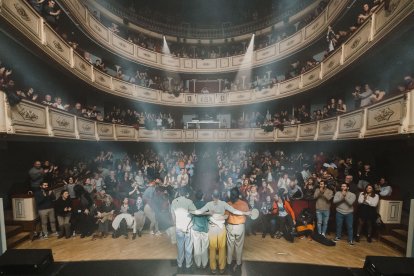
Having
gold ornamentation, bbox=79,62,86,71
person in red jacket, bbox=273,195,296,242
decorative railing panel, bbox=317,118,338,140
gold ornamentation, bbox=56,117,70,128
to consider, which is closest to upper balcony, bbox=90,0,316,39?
gold ornamentation, bbox=79,62,86,71

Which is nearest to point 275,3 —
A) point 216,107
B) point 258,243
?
point 216,107

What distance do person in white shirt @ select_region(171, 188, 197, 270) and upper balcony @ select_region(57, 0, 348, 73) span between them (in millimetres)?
10796

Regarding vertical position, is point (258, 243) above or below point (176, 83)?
below

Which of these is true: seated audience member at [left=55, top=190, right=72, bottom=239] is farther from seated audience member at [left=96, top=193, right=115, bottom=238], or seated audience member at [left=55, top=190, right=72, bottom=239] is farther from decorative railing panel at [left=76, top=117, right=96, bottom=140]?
decorative railing panel at [left=76, top=117, right=96, bottom=140]

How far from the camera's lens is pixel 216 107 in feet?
58.2

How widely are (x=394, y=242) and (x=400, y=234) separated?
1.10 ft

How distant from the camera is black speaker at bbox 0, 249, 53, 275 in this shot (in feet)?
10.7

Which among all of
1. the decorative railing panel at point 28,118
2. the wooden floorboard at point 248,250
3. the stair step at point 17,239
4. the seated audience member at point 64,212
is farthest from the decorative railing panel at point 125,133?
the wooden floorboard at point 248,250

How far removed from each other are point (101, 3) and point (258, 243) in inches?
680

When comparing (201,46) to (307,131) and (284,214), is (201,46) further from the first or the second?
(284,214)

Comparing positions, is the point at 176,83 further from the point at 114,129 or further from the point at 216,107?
the point at 114,129

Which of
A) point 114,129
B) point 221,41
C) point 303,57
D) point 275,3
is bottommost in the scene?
point 114,129

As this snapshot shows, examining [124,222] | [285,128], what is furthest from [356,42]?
[124,222]

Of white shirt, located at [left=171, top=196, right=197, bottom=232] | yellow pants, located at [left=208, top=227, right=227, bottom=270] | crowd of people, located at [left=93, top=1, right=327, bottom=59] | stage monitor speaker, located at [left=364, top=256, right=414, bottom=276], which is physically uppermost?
crowd of people, located at [left=93, top=1, right=327, bottom=59]
